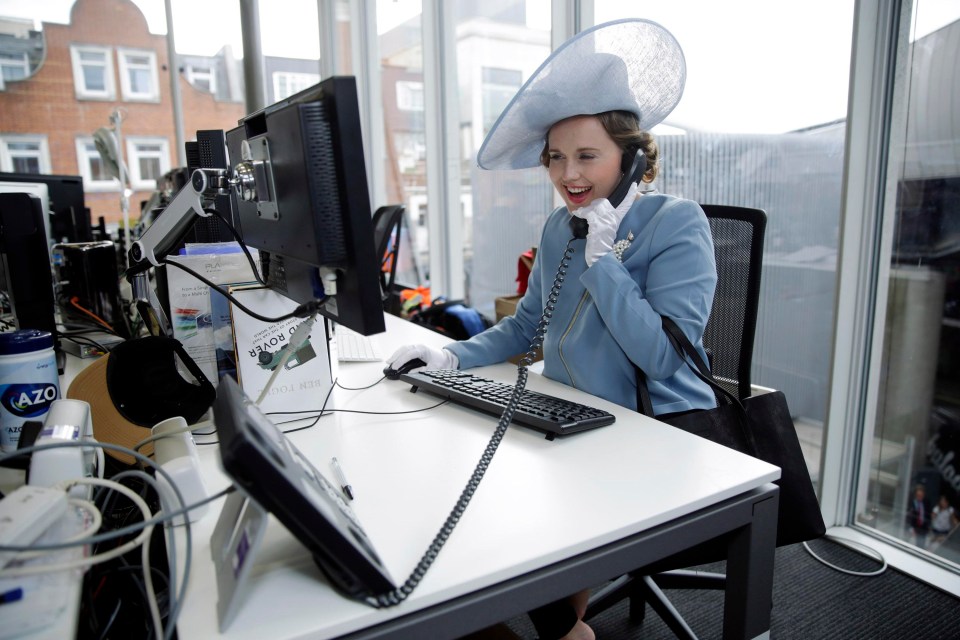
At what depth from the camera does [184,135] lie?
544 centimetres

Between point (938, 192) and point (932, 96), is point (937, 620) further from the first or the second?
point (932, 96)

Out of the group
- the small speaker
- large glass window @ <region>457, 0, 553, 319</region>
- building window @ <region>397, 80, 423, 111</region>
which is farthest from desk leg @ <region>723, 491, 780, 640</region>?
building window @ <region>397, 80, 423, 111</region>

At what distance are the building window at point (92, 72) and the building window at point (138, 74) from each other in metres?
0.10

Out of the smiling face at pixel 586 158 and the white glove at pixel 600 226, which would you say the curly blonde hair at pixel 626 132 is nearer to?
the smiling face at pixel 586 158

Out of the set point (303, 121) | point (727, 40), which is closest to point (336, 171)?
point (303, 121)

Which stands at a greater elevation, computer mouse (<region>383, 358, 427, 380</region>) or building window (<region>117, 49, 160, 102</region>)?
building window (<region>117, 49, 160, 102</region>)

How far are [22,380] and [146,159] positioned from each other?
17.6 feet

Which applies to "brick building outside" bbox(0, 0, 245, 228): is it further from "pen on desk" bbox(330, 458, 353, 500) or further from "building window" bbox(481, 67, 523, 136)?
"pen on desk" bbox(330, 458, 353, 500)

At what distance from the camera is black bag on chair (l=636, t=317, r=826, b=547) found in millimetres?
1091

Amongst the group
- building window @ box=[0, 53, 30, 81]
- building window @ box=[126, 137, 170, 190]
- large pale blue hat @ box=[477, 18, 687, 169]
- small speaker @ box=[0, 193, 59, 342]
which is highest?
building window @ box=[0, 53, 30, 81]

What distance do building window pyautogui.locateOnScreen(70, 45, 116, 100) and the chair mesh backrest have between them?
567 centimetres

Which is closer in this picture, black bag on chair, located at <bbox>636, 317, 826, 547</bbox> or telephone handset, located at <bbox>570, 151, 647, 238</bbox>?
black bag on chair, located at <bbox>636, 317, 826, 547</bbox>

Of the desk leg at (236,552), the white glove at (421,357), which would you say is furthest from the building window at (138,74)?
the desk leg at (236,552)

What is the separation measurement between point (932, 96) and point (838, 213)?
0.37 meters
